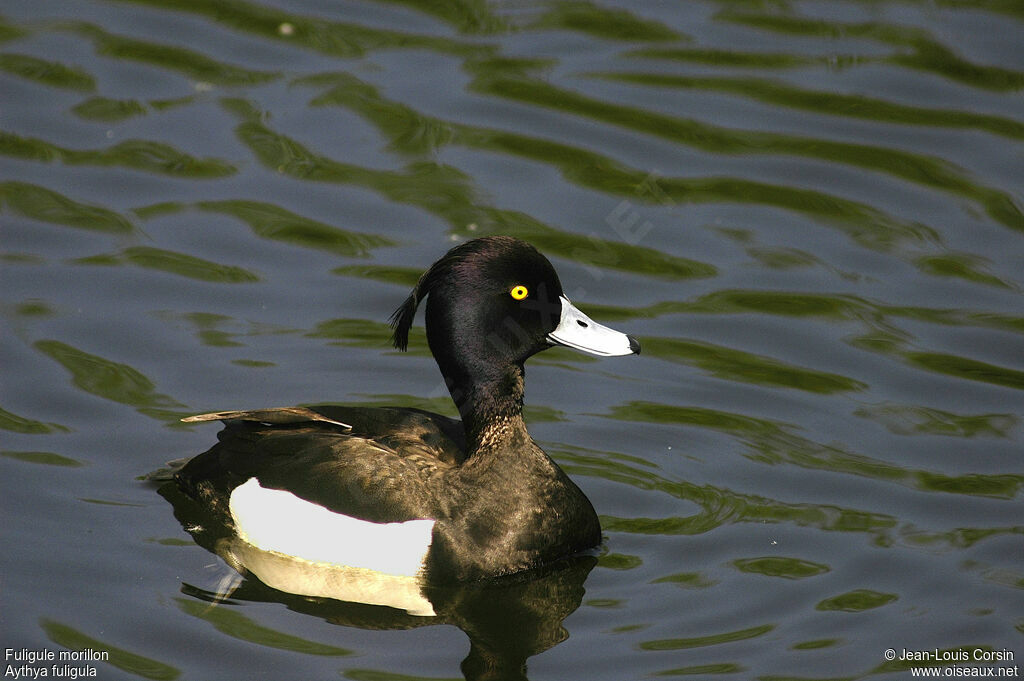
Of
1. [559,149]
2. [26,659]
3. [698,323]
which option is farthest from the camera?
[559,149]

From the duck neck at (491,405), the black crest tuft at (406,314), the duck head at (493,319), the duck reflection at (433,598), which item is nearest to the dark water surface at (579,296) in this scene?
the duck reflection at (433,598)

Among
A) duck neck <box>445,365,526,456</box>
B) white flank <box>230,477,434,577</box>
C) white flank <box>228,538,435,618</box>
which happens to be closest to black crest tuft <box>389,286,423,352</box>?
duck neck <box>445,365,526,456</box>

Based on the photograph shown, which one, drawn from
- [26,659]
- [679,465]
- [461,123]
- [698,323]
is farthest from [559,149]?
[26,659]

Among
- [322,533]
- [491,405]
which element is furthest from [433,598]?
[491,405]

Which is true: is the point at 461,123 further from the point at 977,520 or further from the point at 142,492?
the point at 977,520

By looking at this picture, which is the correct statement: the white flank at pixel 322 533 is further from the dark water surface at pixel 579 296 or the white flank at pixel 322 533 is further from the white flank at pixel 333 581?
the dark water surface at pixel 579 296

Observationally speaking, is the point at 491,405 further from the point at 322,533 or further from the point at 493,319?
the point at 322,533

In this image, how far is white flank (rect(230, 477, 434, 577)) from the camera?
6.86 meters

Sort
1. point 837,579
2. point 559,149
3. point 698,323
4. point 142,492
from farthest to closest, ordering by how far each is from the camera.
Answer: point 559,149 → point 698,323 → point 142,492 → point 837,579

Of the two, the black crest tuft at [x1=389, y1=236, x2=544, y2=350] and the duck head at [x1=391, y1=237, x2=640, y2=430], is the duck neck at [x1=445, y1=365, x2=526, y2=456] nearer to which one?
the duck head at [x1=391, y1=237, x2=640, y2=430]

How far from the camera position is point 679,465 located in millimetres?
7824

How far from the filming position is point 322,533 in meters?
6.99

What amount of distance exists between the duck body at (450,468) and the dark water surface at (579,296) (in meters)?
0.22

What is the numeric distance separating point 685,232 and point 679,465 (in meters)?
2.40
